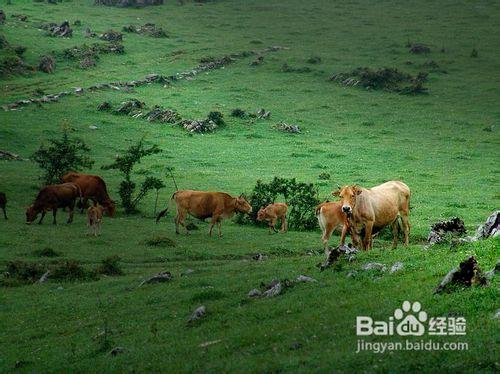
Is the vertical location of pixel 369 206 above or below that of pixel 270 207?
above

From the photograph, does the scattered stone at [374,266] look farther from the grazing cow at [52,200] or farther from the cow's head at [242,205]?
the grazing cow at [52,200]

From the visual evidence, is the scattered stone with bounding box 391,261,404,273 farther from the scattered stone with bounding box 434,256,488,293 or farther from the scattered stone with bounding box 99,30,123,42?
the scattered stone with bounding box 99,30,123,42

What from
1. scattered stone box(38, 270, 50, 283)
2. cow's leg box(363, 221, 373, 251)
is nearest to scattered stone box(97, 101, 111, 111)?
scattered stone box(38, 270, 50, 283)

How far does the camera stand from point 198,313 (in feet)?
52.6

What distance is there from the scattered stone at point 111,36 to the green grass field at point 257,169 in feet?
6.00

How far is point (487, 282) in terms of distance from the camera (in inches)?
524

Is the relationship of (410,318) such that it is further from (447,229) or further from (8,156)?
(8,156)

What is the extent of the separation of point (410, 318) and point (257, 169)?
32710mm

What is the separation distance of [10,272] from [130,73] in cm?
4955

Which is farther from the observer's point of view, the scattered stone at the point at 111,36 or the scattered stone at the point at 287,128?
the scattered stone at the point at 111,36

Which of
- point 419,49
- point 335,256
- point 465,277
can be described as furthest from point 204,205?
point 419,49

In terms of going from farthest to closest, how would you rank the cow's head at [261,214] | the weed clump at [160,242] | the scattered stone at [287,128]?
the scattered stone at [287,128] < the cow's head at [261,214] < the weed clump at [160,242]

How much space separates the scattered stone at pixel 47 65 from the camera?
68875mm

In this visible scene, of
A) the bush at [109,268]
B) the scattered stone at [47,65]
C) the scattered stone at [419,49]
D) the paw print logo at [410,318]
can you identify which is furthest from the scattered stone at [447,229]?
the scattered stone at [419,49]
